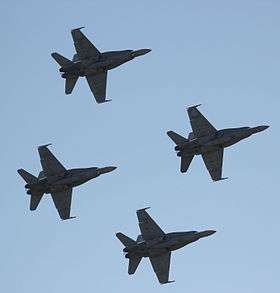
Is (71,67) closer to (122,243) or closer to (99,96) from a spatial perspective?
(99,96)

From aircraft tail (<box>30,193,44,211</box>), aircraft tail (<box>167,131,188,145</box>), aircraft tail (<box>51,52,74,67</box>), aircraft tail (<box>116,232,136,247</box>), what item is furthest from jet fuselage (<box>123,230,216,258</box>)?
aircraft tail (<box>51,52,74,67</box>)

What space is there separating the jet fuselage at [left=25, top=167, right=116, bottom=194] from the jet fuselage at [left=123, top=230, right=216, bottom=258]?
11.7 m

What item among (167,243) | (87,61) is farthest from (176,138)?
(87,61)

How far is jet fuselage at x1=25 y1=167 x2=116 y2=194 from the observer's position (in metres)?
151

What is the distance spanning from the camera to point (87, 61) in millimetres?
151375

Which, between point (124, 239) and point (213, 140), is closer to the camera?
point (124, 239)

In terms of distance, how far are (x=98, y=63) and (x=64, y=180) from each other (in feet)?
57.0

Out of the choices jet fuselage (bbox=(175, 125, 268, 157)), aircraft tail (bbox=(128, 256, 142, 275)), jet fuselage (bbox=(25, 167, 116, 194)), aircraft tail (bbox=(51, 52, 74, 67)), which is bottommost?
aircraft tail (bbox=(128, 256, 142, 275))

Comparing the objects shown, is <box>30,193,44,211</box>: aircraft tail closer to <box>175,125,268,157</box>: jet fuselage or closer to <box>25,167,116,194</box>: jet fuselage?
<box>25,167,116,194</box>: jet fuselage

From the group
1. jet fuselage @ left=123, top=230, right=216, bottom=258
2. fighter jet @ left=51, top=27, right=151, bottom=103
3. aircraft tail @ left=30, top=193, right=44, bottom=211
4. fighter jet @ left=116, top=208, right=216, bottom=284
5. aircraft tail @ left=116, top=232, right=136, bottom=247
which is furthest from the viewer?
fighter jet @ left=51, top=27, right=151, bottom=103

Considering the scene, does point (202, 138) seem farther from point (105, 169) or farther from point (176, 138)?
point (105, 169)

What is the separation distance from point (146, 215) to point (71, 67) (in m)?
23.7

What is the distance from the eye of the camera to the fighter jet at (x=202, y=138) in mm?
151000

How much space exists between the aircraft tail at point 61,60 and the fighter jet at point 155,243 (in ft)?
77.3
